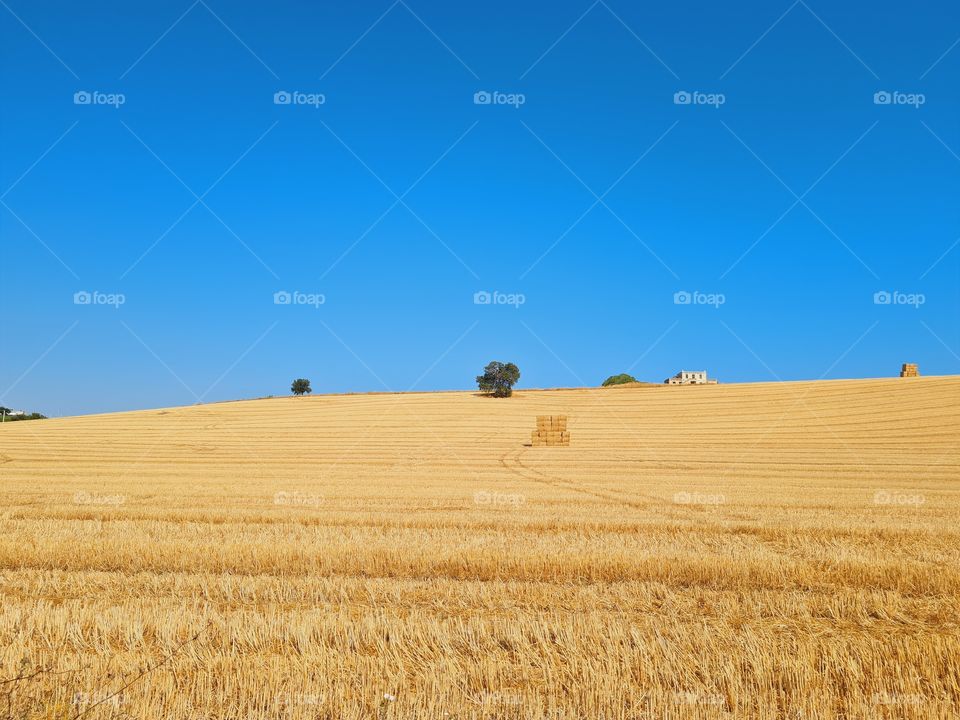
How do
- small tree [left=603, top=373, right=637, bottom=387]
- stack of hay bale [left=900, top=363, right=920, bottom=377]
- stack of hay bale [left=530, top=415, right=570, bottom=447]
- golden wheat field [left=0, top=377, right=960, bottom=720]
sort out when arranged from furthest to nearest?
small tree [left=603, top=373, right=637, bottom=387] → stack of hay bale [left=900, top=363, right=920, bottom=377] → stack of hay bale [left=530, top=415, right=570, bottom=447] → golden wheat field [left=0, top=377, right=960, bottom=720]

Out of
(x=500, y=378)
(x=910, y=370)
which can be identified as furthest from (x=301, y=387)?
(x=910, y=370)

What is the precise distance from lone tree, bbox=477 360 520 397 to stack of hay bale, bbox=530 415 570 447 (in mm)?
31831

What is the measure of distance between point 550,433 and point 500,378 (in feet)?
106

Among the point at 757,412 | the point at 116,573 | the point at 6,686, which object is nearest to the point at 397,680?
the point at 6,686

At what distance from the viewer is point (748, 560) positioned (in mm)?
9898

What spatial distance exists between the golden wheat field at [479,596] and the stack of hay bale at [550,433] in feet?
45.8

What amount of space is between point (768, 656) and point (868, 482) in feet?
57.5

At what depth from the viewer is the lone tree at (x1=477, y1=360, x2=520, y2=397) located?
6894 cm

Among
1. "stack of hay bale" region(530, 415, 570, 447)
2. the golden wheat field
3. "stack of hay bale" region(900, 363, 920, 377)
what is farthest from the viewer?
"stack of hay bale" region(900, 363, 920, 377)

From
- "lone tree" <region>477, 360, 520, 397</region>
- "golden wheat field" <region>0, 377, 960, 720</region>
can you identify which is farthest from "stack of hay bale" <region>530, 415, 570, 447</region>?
"lone tree" <region>477, 360, 520, 397</region>

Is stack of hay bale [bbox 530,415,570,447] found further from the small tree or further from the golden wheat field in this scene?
the small tree

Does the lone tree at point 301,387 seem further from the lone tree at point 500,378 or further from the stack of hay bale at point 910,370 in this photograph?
the stack of hay bale at point 910,370

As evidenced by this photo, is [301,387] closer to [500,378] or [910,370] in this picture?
[500,378]

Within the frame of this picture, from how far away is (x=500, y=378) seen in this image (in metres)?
68.9
